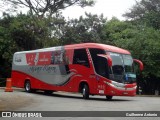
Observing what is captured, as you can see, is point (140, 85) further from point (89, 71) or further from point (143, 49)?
point (89, 71)

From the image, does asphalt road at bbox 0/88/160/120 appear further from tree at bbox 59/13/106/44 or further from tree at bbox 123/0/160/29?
tree at bbox 123/0/160/29

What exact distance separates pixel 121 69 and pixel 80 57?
9.41ft

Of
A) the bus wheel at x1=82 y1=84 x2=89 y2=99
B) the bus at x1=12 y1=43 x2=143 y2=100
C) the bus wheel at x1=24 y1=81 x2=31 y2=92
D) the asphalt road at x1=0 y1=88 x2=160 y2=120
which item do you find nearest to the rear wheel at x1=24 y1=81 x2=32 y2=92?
the bus wheel at x1=24 y1=81 x2=31 y2=92

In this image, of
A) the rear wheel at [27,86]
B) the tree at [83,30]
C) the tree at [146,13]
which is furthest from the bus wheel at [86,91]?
the tree at [146,13]

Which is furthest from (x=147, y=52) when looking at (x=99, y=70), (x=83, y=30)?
(x=99, y=70)

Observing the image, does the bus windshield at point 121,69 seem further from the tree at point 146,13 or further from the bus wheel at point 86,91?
the tree at point 146,13

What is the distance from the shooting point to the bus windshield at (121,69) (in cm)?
2202

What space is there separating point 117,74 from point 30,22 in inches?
909

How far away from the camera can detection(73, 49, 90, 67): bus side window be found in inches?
912

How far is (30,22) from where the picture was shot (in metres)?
43.2

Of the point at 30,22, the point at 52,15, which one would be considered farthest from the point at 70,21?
the point at 30,22

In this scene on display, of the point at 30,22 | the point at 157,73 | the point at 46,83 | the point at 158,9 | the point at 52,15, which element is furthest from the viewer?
the point at 158,9

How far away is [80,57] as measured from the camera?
77.9 ft

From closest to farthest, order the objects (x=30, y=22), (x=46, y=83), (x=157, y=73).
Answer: (x=46, y=83)
(x=157, y=73)
(x=30, y=22)
